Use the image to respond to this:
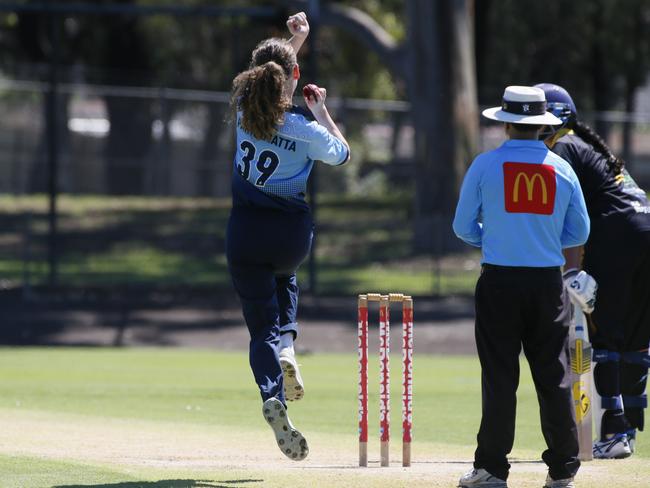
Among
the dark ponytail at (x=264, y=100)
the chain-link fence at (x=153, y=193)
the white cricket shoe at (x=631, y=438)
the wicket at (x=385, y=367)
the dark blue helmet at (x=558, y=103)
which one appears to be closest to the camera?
the dark ponytail at (x=264, y=100)

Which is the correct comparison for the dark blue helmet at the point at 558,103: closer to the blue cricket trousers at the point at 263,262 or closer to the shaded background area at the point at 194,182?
the blue cricket trousers at the point at 263,262

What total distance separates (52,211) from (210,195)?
5028mm

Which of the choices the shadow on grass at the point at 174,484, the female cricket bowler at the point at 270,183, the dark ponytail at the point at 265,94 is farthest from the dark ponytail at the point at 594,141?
the shadow on grass at the point at 174,484

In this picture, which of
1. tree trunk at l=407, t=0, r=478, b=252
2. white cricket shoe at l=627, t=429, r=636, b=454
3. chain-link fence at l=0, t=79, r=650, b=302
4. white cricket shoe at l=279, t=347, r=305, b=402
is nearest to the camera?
white cricket shoe at l=279, t=347, r=305, b=402

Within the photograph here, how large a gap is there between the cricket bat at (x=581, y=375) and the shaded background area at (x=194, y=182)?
1100 cm

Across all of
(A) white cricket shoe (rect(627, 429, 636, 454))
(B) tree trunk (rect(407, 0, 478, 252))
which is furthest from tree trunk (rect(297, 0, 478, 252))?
(A) white cricket shoe (rect(627, 429, 636, 454))

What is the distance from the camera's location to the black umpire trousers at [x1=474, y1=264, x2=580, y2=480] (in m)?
6.66

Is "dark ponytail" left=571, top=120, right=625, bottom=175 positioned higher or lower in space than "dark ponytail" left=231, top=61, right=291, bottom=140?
lower

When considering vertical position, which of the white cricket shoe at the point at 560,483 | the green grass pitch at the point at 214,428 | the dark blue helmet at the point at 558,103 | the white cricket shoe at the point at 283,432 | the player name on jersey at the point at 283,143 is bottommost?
the green grass pitch at the point at 214,428

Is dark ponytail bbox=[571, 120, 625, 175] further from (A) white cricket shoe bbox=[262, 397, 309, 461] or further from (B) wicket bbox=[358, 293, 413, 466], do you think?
(A) white cricket shoe bbox=[262, 397, 309, 461]

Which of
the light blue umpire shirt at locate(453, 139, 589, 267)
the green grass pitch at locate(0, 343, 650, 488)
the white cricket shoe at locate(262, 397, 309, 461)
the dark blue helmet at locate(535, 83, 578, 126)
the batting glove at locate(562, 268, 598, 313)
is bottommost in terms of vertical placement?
the green grass pitch at locate(0, 343, 650, 488)

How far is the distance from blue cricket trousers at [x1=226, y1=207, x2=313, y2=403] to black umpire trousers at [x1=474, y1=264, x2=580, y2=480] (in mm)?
1127

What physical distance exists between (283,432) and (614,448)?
8.17ft

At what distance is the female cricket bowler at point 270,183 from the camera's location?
23.0 feet
